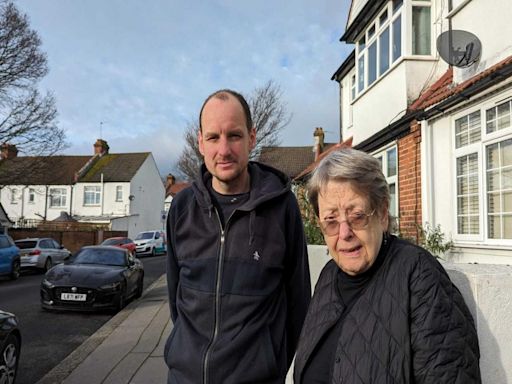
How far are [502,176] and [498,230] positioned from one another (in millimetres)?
696

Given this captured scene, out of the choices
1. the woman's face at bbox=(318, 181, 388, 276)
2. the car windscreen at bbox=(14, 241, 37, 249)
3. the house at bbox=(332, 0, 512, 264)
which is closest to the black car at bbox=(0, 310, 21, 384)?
the woman's face at bbox=(318, 181, 388, 276)

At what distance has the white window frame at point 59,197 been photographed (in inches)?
1736

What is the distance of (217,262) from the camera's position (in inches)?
84.0

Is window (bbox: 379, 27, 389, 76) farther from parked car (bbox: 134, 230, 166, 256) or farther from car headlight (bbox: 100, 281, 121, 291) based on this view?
parked car (bbox: 134, 230, 166, 256)

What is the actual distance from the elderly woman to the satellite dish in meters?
5.24

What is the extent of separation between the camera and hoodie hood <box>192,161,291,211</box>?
7.29 ft

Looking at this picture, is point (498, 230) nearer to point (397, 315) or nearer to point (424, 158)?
point (424, 158)

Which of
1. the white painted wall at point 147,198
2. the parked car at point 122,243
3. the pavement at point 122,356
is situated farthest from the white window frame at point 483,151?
the white painted wall at point 147,198

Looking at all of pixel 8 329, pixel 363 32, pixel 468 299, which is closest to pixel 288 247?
pixel 468 299

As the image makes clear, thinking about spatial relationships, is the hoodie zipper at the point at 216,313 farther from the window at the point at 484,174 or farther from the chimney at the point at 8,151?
the chimney at the point at 8,151

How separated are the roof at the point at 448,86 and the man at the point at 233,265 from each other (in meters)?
4.02

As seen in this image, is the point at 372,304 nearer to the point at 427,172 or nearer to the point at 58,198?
the point at 427,172

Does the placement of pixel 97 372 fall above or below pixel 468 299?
below

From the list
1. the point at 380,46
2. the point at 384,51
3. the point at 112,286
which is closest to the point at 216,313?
the point at 384,51
